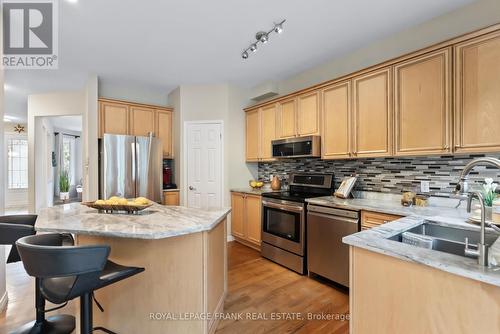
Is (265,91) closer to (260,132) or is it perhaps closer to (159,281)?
(260,132)

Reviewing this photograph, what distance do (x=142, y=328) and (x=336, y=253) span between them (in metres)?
1.85

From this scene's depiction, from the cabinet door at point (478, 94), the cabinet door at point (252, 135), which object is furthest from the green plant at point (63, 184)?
the cabinet door at point (478, 94)

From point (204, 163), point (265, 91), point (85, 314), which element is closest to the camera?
point (85, 314)

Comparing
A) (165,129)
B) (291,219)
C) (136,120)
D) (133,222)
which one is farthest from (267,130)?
(133,222)

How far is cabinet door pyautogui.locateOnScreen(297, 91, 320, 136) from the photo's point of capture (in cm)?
329

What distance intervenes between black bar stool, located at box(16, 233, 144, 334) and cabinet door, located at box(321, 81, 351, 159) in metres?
2.49

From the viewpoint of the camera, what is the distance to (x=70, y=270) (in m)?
1.17

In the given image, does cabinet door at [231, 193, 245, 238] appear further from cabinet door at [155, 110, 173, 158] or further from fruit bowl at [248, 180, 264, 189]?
cabinet door at [155, 110, 173, 158]

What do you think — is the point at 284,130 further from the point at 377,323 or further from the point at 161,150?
the point at 377,323

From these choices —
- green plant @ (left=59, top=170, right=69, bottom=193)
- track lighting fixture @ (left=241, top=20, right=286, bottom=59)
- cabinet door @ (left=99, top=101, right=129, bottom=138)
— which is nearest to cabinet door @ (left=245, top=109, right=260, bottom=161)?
track lighting fixture @ (left=241, top=20, right=286, bottom=59)

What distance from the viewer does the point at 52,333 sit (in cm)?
187

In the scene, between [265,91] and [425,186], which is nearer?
[425,186]

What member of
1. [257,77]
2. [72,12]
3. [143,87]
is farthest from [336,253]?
[143,87]

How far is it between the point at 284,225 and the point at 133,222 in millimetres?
2035
